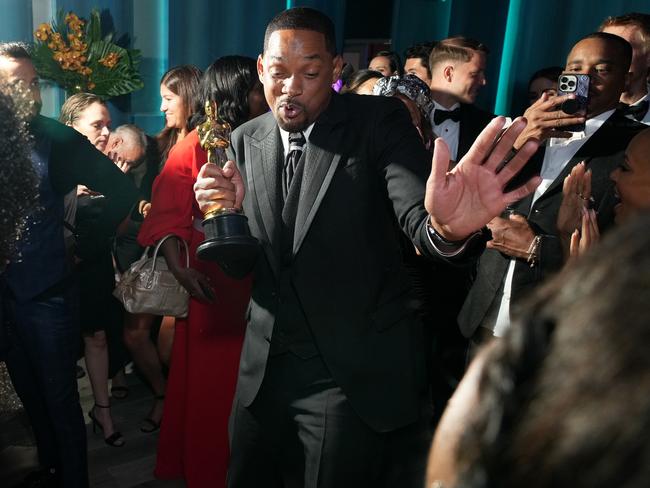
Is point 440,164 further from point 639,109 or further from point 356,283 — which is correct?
point 639,109

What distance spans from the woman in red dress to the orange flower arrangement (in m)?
2.68

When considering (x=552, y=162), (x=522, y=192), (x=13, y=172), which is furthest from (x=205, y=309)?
(x=522, y=192)

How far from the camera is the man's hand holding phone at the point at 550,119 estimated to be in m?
2.41

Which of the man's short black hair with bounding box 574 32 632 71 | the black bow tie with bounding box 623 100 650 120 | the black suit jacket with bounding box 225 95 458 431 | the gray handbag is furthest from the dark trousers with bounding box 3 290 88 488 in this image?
the black bow tie with bounding box 623 100 650 120

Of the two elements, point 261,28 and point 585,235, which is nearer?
point 585,235

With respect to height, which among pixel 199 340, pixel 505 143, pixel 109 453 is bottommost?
pixel 109 453

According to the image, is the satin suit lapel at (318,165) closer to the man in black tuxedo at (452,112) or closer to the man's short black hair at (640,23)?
the man in black tuxedo at (452,112)

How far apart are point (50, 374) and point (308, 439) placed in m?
1.04

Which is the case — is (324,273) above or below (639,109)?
below

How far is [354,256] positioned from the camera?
1.74 meters

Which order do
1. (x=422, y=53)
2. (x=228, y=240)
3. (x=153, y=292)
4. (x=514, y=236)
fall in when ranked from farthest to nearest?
1. (x=422, y=53)
2. (x=153, y=292)
3. (x=514, y=236)
4. (x=228, y=240)

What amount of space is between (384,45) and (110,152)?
15.2 feet

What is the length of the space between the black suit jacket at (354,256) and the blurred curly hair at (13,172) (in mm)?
727

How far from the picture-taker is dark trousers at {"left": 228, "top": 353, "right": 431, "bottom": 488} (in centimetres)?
177
